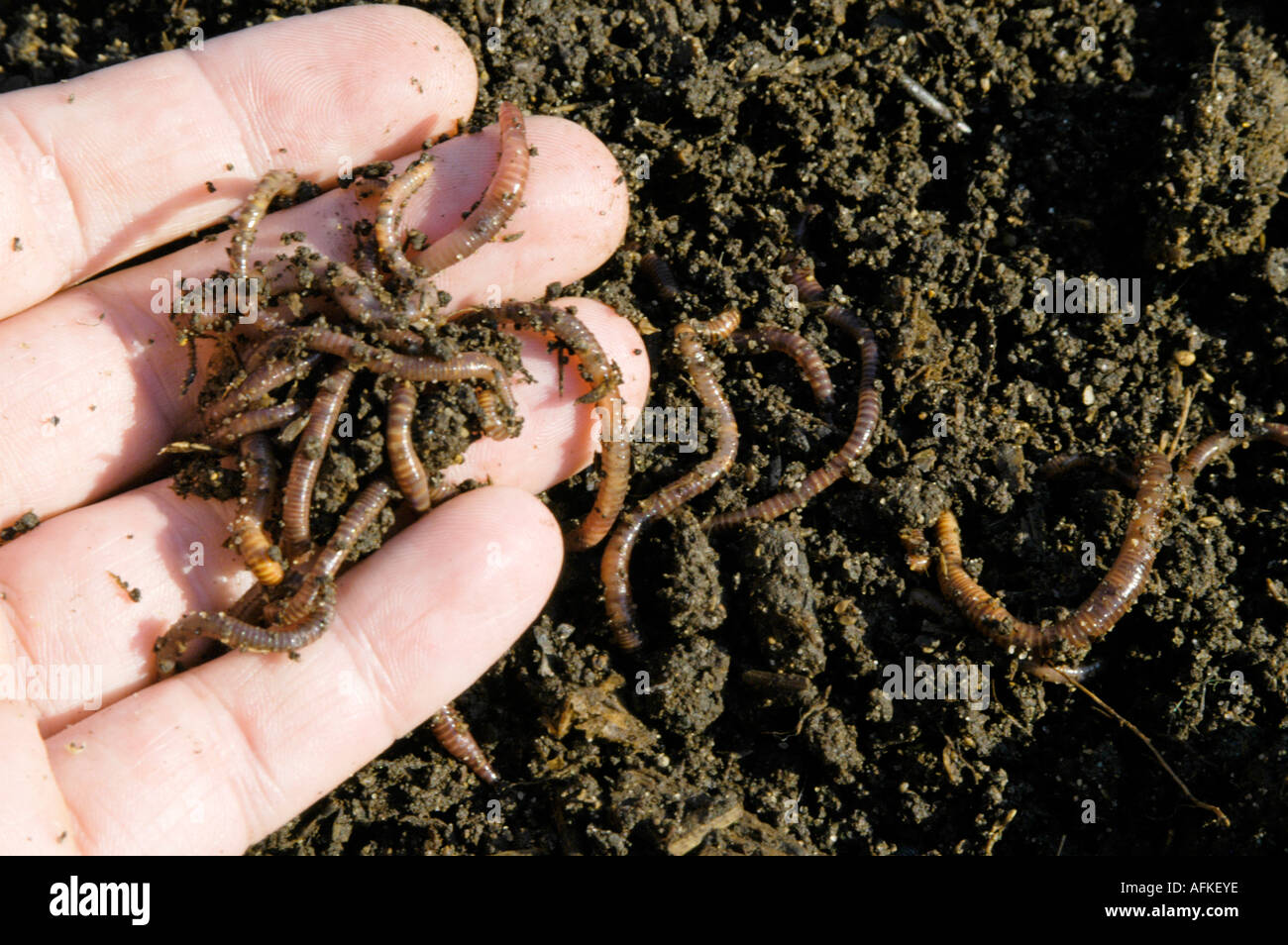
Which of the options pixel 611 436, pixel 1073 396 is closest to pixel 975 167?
pixel 1073 396

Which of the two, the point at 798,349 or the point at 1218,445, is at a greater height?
the point at 798,349

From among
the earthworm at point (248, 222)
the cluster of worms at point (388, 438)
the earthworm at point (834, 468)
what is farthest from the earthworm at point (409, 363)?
the earthworm at point (834, 468)

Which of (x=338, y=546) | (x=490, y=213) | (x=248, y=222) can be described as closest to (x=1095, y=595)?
(x=490, y=213)

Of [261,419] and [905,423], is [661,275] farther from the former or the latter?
[261,419]

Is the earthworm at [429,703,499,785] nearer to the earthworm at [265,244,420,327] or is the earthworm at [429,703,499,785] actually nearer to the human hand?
the human hand

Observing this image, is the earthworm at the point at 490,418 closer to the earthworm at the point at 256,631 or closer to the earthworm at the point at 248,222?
the earthworm at the point at 256,631
